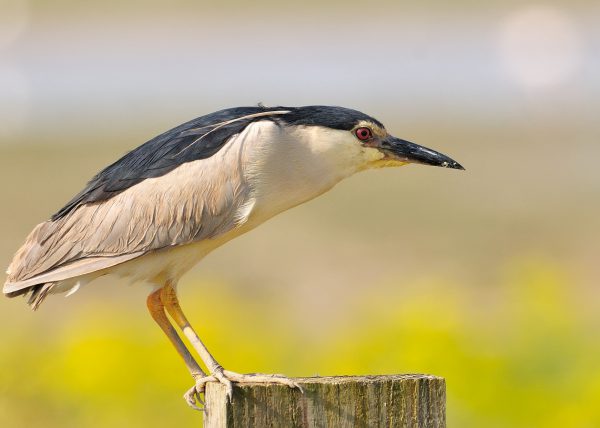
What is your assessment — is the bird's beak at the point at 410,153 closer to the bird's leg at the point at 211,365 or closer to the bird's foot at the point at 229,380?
the bird's leg at the point at 211,365

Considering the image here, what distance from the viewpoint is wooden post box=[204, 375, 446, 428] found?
13.5ft

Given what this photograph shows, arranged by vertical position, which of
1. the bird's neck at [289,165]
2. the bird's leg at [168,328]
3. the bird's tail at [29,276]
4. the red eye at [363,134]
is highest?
the red eye at [363,134]

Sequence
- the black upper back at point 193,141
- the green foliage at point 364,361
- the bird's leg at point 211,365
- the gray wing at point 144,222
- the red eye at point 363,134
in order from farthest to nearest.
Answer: the green foliage at point 364,361
the red eye at point 363,134
the black upper back at point 193,141
the gray wing at point 144,222
the bird's leg at point 211,365

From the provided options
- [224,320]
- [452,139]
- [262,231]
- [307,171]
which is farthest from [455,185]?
[307,171]

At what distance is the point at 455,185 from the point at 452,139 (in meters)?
6.76

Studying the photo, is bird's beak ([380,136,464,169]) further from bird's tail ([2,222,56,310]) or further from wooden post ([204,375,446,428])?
wooden post ([204,375,446,428])

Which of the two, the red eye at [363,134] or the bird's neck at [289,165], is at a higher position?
the red eye at [363,134]

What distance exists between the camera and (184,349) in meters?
5.75

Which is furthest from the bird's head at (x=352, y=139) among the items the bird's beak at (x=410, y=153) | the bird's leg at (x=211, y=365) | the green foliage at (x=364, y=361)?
the green foliage at (x=364, y=361)

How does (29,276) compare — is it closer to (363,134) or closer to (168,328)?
(168,328)

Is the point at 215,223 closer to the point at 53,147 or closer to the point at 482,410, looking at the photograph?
the point at 482,410

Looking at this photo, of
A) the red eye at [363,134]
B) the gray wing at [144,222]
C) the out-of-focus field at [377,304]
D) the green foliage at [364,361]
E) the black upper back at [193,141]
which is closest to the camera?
the gray wing at [144,222]

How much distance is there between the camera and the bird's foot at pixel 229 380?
4180mm

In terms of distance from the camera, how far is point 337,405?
4.14m
